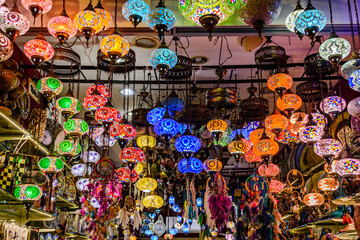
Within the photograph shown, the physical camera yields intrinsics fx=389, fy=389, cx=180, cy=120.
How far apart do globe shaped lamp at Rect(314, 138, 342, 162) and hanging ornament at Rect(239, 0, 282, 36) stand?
4.72ft

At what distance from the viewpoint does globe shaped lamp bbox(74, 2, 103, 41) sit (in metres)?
2.84

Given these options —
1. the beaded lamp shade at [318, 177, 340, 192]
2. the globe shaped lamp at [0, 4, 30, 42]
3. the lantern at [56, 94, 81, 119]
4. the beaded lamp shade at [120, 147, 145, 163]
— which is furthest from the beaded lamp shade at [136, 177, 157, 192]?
the globe shaped lamp at [0, 4, 30, 42]

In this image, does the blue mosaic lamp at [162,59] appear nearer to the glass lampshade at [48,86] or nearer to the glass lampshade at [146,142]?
the glass lampshade at [48,86]

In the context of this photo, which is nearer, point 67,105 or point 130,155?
point 67,105

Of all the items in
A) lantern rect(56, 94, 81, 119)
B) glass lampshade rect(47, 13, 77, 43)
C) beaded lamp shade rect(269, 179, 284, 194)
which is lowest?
beaded lamp shade rect(269, 179, 284, 194)

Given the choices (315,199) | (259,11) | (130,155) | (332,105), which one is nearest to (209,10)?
(259,11)

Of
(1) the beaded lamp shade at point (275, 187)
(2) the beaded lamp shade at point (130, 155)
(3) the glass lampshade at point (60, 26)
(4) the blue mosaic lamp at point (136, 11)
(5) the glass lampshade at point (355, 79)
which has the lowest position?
(1) the beaded lamp shade at point (275, 187)

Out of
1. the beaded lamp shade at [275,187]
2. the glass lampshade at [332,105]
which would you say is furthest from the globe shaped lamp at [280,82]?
the beaded lamp shade at [275,187]

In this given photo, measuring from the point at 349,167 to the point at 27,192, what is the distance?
2.87 metres

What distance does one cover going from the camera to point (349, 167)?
3105 millimetres

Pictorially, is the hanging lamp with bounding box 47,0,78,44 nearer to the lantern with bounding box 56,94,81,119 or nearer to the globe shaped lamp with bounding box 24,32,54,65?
the globe shaped lamp with bounding box 24,32,54,65

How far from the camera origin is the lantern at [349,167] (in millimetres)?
3096

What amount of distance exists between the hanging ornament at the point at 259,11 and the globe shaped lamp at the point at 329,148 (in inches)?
56.6

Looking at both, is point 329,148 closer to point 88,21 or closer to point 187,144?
point 187,144
